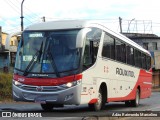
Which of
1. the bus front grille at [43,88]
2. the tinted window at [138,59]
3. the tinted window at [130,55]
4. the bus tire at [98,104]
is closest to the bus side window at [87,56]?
the bus front grille at [43,88]

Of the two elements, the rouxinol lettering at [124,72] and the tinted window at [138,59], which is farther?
the tinted window at [138,59]

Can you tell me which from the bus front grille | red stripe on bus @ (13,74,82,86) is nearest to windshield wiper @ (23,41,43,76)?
red stripe on bus @ (13,74,82,86)

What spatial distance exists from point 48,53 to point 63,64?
711mm

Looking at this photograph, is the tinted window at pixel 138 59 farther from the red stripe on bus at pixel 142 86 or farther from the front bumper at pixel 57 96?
the front bumper at pixel 57 96

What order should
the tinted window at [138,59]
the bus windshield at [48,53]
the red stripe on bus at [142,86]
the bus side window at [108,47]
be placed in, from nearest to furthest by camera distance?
the bus windshield at [48,53], the bus side window at [108,47], the red stripe on bus at [142,86], the tinted window at [138,59]

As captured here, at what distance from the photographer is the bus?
44.5ft

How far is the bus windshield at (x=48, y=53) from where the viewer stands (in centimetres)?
1373

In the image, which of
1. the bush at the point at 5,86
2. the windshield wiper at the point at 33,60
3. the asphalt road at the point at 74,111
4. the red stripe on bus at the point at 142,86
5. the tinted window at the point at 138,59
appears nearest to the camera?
the asphalt road at the point at 74,111

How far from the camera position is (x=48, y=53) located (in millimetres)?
13984

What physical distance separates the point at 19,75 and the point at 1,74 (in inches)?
597

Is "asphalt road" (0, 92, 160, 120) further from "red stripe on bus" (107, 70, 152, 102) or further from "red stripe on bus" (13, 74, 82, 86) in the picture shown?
"red stripe on bus" (13, 74, 82, 86)

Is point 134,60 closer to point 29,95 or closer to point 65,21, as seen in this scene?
point 65,21

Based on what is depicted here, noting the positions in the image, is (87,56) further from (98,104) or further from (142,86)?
(142,86)

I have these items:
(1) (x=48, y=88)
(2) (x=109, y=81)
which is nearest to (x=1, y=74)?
(2) (x=109, y=81)
